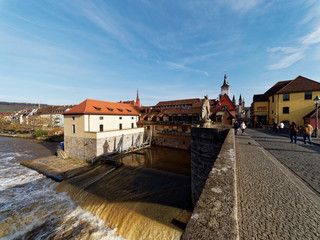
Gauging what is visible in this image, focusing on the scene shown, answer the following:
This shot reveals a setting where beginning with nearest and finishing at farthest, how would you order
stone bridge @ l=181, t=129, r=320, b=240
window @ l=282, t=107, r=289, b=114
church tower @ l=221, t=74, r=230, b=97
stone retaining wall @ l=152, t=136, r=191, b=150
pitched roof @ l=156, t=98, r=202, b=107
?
stone bridge @ l=181, t=129, r=320, b=240
window @ l=282, t=107, r=289, b=114
stone retaining wall @ l=152, t=136, r=191, b=150
pitched roof @ l=156, t=98, r=202, b=107
church tower @ l=221, t=74, r=230, b=97

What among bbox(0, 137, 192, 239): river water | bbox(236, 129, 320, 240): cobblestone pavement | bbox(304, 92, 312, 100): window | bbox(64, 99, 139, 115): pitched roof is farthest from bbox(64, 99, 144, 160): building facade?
bbox(304, 92, 312, 100): window

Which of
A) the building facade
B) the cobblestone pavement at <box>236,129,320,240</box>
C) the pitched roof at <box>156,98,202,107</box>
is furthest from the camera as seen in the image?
the pitched roof at <box>156,98,202,107</box>

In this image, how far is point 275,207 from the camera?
2.67m

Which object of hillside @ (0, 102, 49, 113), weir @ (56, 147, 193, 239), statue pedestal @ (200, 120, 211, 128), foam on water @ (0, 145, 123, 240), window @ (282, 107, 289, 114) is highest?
hillside @ (0, 102, 49, 113)

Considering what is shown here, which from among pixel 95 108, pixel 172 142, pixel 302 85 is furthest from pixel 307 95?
pixel 95 108

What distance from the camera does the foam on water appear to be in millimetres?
7996

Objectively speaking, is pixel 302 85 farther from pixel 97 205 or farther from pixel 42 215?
pixel 42 215

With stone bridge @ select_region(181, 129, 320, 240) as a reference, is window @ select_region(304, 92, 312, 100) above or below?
above

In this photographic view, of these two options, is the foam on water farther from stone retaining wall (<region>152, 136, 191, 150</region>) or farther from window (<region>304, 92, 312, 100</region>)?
window (<region>304, 92, 312, 100</region>)

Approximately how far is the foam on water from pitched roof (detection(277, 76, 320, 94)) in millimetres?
31774

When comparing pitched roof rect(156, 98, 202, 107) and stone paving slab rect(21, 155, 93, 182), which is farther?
pitched roof rect(156, 98, 202, 107)

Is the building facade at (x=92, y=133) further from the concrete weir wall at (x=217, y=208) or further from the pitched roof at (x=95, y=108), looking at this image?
the concrete weir wall at (x=217, y=208)

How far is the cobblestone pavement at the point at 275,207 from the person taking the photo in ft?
6.74

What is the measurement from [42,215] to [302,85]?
37.8m
